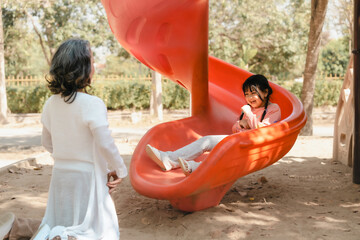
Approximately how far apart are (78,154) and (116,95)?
1372 centimetres

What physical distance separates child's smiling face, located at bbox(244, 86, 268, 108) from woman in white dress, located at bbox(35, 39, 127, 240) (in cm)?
224

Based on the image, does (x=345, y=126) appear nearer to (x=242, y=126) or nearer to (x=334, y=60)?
(x=242, y=126)

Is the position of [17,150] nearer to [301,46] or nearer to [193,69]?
[193,69]

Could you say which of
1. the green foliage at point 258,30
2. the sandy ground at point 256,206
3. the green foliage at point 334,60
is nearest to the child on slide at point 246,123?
the sandy ground at point 256,206

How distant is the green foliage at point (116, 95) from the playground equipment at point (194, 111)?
9.92m

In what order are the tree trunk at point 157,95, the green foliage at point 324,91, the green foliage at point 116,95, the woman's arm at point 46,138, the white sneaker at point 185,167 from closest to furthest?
1. the woman's arm at point 46,138
2. the white sneaker at point 185,167
3. the tree trunk at point 157,95
4. the green foliage at point 116,95
5. the green foliage at point 324,91

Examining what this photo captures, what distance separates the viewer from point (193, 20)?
4363 millimetres

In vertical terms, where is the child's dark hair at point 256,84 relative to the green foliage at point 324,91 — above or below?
above

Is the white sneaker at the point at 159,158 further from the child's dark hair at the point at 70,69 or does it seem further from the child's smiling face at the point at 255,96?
the child's dark hair at the point at 70,69

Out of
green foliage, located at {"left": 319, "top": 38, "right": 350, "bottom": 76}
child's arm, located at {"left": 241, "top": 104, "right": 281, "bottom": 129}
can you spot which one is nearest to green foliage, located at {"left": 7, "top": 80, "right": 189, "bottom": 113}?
child's arm, located at {"left": 241, "top": 104, "right": 281, "bottom": 129}

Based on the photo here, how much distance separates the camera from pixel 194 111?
4.78 metres

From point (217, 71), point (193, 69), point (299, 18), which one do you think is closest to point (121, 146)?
point (217, 71)

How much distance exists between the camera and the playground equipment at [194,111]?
3279 mm

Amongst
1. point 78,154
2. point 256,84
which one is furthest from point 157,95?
point 78,154
